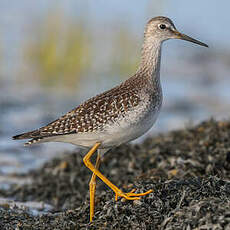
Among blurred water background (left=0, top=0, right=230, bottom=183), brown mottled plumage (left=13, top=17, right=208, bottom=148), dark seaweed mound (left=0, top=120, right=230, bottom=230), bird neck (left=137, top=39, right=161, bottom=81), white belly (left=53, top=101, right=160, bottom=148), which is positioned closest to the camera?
dark seaweed mound (left=0, top=120, right=230, bottom=230)

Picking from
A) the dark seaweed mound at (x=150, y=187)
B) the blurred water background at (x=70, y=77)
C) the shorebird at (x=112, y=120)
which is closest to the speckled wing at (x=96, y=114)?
the shorebird at (x=112, y=120)

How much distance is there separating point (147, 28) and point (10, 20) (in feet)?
41.6

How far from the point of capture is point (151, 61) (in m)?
6.18

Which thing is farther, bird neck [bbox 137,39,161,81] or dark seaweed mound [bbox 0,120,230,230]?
bird neck [bbox 137,39,161,81]

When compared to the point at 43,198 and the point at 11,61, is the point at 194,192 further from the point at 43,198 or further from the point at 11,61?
the point at 11,61

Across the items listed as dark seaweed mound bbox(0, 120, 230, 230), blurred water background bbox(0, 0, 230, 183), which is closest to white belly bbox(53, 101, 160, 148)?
dark seaweed mound bbox(0, 120, 230, 230)

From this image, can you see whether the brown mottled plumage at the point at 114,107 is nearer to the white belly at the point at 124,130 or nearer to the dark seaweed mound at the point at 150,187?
the white belly at the point at 124,130

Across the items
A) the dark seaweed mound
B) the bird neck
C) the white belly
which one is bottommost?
the dark seaweed mound

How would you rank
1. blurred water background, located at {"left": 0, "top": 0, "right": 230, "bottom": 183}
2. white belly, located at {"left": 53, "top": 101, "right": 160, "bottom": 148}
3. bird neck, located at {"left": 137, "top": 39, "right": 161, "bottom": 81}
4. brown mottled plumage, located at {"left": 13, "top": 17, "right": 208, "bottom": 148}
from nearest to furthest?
white belly, located at {"left": 53, "top": 101, "right": 160, "bottom": 148} → brown mottled plumage, located at {"left": 13, "top": 17, "right": 208, "bottom": 148} → bird neck, located at {"left": 137, "top": 39, "right": 161, "bottom": 81} → blurred water background, located at {"left": 0, "top": 0, "right": 230, "bottom": 183}

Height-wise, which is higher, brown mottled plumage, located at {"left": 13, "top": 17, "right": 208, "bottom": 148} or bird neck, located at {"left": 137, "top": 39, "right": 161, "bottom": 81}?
bird neck, located at {"left": 137, "top": 39, "right": 161, "bottom": 81}

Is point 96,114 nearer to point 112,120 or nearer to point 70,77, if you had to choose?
point 112,120

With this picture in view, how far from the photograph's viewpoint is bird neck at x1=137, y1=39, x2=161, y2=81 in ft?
20.0

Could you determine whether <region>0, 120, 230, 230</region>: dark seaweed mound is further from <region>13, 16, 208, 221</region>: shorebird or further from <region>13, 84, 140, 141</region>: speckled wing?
<region>13, 84, 140, 141</region>: speckled wing

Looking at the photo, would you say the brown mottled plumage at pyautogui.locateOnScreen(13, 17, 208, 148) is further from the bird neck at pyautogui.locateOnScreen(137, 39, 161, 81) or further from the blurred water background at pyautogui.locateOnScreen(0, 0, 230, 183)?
the blurred water background at pyautogui.locateOnScreen(0, 0, 230, 183)
